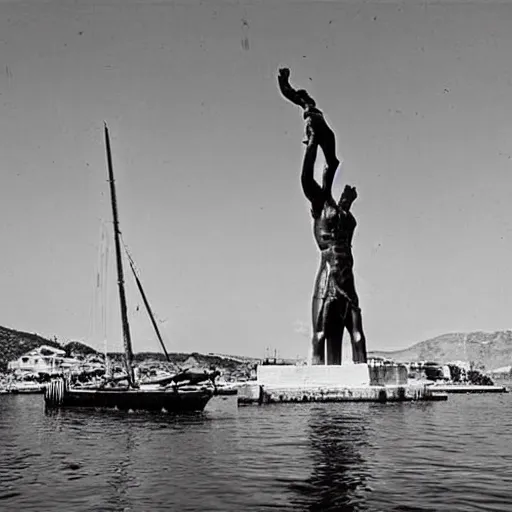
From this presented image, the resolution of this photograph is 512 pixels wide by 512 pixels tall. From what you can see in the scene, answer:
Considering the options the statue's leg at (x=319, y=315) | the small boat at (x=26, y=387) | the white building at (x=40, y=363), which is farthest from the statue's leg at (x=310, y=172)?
the white building at (x=40, y=363)

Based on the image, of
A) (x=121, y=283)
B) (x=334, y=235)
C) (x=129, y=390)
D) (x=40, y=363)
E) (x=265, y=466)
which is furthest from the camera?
(x=40, y=363)

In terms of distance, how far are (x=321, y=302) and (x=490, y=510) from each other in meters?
33.8

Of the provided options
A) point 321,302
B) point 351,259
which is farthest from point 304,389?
point 351,259

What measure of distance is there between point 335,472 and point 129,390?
29.9 metres

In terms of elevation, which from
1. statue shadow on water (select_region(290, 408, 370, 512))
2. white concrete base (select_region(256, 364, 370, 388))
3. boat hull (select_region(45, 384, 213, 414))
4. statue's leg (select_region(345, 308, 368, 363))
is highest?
statue's leg (select_region(345, 308, 368, 363))

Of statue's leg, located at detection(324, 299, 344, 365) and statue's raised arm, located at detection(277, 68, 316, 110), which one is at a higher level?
statue's raised arm, located at detection(277, 68, 316, 110)

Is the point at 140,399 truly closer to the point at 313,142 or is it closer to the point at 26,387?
the point at 313,142

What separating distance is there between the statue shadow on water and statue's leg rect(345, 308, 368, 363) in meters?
18.1

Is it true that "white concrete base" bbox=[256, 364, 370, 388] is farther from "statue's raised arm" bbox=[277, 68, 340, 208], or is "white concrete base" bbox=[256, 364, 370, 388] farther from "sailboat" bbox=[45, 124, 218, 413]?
"statue's raised arm" bbox=[277, 68, 340, 208]

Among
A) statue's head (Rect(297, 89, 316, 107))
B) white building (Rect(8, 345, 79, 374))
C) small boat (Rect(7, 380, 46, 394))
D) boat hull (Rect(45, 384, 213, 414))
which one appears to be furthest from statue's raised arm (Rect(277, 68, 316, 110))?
white building (Rect(8, 345, 79, 374))

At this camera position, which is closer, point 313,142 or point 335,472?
point 335,472

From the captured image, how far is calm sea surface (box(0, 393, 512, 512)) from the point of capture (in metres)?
13.7

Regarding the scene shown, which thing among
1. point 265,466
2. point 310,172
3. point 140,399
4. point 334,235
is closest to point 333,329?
point 334,235

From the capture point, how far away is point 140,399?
43.8 metres
